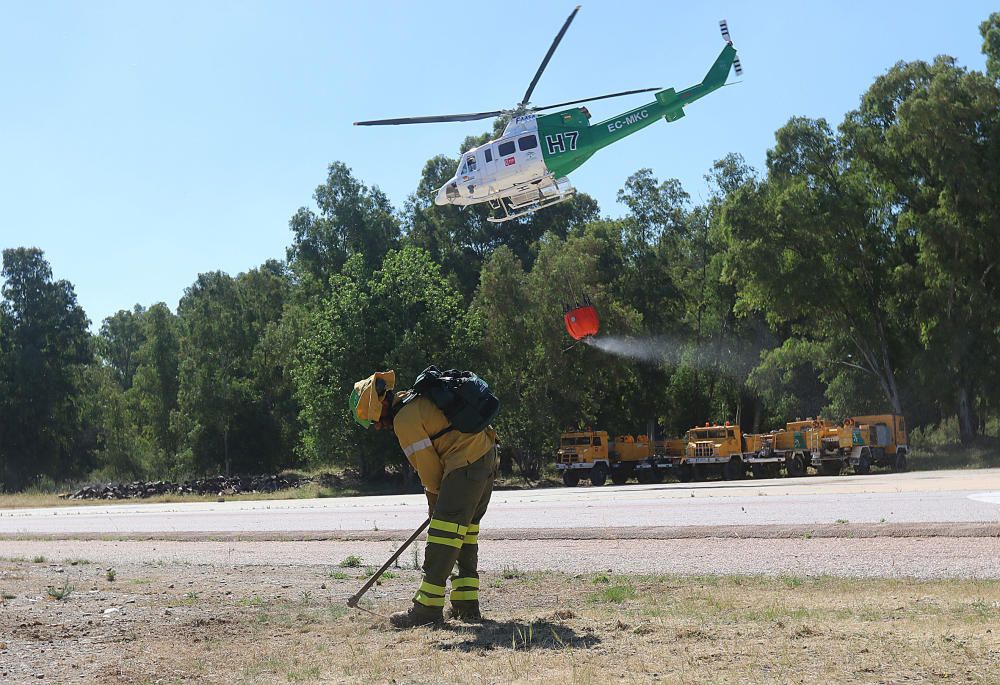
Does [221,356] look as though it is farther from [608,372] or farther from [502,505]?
[502,505]

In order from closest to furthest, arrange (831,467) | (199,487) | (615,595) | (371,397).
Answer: (371,397)
(615,595)
(831,467)
(199,487)

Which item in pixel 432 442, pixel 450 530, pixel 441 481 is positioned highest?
pixel 432 442

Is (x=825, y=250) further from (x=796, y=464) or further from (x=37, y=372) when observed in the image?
(x=37, y=372)

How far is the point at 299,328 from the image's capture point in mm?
69438

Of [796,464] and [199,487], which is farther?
[199,487]

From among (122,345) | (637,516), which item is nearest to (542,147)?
(637,516)

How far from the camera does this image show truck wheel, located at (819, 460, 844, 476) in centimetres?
4069

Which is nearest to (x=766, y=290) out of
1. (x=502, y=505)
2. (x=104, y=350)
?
(x=502, y=505)

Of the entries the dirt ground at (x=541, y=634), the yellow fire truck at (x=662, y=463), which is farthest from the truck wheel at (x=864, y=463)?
the dirt ground at (x=541, y=634)

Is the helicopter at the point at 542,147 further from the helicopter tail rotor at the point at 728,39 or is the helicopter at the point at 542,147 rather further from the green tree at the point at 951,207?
the green tree at the point at 951,207

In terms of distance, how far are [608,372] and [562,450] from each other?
35.2 ft

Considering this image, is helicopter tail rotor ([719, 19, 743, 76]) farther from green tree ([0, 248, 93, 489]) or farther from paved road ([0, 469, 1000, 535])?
green tree ([0, 248, 93, 489])

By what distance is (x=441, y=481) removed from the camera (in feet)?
23.9

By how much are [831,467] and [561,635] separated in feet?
122
